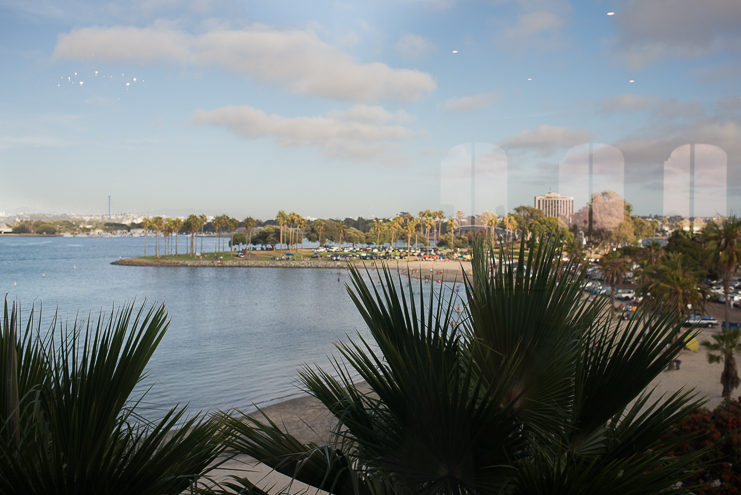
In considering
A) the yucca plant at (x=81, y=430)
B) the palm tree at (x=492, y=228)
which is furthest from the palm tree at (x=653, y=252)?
the yucca plant at (x=81, y=430)

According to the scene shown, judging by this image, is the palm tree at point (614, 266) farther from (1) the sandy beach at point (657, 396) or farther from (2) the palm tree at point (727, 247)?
(1) the sandy beach at point (657, 396)

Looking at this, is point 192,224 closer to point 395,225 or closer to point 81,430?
point 395,225

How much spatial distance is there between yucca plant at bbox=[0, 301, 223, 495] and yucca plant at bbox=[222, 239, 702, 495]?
33 centimetres

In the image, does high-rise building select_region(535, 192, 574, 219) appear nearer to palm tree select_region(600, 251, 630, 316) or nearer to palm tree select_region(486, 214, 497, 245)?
palm tree select_region(600, 251, 630, 316)

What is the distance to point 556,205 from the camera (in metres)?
37.4

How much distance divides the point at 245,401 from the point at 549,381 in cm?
1824

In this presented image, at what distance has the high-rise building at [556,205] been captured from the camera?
35.9 meters

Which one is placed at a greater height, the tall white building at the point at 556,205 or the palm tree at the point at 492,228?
the tall white building at the point at 556,205

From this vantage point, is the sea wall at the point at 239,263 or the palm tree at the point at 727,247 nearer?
the palm tree at the point at 727,247

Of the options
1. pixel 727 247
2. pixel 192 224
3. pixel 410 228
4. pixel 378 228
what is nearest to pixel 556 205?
pixel 727 247

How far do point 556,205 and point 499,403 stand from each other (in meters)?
38.6

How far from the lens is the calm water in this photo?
21500mm

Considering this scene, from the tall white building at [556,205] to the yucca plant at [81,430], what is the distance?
119ft

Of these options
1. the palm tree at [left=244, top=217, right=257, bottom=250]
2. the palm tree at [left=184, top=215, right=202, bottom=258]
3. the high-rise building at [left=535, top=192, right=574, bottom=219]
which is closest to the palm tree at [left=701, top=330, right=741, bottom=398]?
the high-rise building at [left=535, top=192, right=574, bottom=219]
